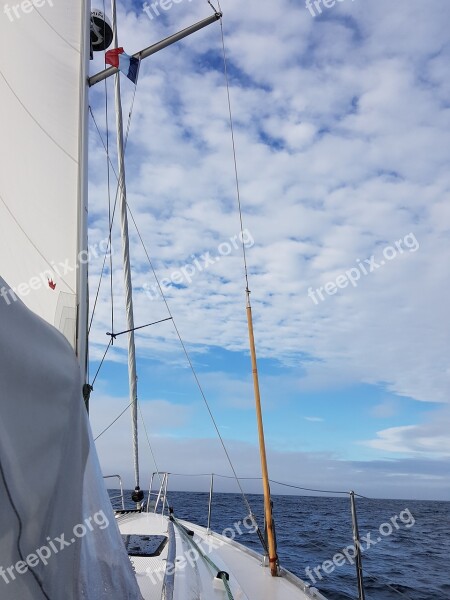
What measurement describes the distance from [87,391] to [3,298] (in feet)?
5.47

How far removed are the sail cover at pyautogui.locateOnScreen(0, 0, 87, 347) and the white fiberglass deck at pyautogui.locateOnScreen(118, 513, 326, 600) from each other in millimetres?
2066

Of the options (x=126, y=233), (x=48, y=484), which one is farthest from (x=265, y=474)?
(x=126, y=233)

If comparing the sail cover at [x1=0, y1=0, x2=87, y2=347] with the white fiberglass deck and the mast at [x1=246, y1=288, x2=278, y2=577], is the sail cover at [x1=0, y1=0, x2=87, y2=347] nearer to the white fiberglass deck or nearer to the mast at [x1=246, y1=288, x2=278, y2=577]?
the white fiberglass deck

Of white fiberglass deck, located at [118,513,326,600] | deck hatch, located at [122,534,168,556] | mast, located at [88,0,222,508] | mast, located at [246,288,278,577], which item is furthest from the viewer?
mast, located at [88,0,222,508]

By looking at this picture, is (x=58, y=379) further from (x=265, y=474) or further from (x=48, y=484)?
(x=265, y=474)

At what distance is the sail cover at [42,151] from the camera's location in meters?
3.66

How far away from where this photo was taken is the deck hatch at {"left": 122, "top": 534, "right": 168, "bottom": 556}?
444 cm

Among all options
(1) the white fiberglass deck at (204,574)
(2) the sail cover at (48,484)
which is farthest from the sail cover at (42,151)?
Answer: (1) the white fiberglass deck at (204,574)

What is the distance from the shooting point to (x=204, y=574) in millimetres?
4109

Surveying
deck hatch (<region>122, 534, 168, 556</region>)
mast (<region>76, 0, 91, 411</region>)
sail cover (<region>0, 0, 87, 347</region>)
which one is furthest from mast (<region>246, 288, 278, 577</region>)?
sail cover (<region>0, 0, 87, 347</region>)

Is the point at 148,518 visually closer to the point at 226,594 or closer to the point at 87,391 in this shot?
the point at 226,594

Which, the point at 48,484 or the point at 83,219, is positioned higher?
the point at 83,219

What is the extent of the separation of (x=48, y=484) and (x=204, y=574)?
288cm

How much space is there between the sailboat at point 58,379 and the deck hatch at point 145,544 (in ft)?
0.06
